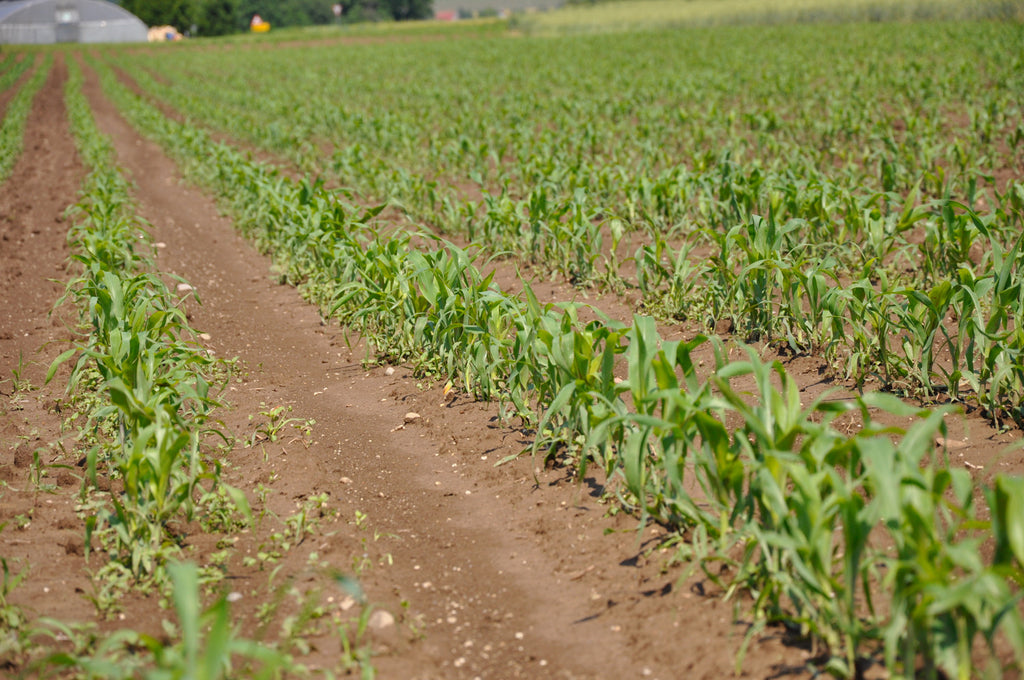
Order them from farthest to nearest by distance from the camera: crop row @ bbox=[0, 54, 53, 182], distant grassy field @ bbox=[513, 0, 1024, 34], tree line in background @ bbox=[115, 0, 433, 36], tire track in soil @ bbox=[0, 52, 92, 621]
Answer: tree line in background @ bbox=[115, 0, 433, 36] → distant grassy field @ bbox=[513, 0, 1024, 34] → crop row @ bbox=[0, 54, 53, 182] → tire track in soil @ bbox=[0, 52, 92, 621]

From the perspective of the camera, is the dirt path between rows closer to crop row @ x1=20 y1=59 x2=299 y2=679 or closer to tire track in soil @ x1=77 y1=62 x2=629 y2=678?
tire track in soil @ x1=77 y1=62 x2=629 y2=678

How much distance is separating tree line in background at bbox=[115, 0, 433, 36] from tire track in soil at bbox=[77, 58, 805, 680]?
8395 cm

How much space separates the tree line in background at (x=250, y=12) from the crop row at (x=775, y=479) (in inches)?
3334

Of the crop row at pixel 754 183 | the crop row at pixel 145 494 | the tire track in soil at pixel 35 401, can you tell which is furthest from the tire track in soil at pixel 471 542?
the crop row at pixel 754 183

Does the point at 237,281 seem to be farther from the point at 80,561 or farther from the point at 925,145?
the point at 925,145

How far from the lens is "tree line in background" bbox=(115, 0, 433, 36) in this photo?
3174 inches

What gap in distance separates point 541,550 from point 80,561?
180cm

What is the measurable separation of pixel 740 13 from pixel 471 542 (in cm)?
4662

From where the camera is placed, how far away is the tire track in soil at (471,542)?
9.23ft

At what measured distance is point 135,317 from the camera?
426 centimetres

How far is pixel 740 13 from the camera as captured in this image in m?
45.0

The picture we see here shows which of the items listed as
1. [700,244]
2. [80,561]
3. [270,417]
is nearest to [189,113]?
[700,244]

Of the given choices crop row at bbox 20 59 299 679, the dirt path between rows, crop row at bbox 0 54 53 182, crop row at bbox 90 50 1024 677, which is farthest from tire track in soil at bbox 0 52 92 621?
crop row at bbox 90 50 1024 677

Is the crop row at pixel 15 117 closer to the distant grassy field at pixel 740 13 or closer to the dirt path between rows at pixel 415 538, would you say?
the dirt path between rows at pixel 415 538
